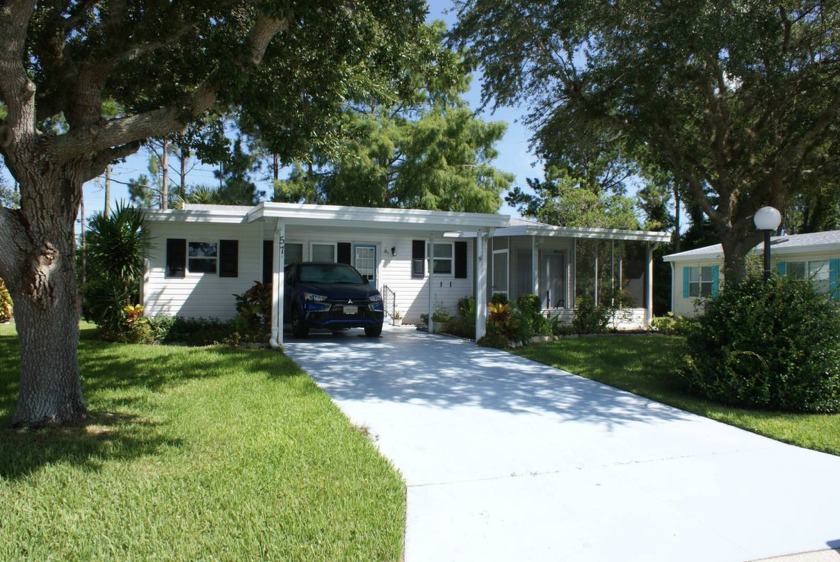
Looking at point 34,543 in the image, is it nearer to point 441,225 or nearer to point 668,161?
point 441,225

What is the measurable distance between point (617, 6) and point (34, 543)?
11.2m

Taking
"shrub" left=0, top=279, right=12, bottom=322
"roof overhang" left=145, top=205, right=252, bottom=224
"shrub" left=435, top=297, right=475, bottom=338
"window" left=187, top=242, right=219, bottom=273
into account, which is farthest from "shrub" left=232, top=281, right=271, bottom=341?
"shrub" left=0, top=279, right=12, bottom=322

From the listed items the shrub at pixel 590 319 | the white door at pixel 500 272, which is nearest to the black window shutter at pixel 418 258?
the white door at pixel 500 272

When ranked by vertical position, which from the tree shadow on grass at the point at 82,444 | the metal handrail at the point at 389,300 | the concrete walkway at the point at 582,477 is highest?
the metal handrail at the point at 389,300

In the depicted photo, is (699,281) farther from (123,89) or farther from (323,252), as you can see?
(123,89)

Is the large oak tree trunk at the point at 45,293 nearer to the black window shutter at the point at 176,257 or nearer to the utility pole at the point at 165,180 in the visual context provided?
the black window shutter at the point at 176,257

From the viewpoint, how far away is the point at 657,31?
32.7 ft

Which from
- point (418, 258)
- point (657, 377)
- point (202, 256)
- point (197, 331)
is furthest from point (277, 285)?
point (657, 377)

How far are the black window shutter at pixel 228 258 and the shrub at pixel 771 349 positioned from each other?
10.1 meters

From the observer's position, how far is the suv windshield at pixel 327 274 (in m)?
12.8

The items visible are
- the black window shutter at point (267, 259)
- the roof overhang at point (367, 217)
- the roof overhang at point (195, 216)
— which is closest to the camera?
the roof overhang at point (367, 217)

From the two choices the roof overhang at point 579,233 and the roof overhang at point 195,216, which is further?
the roof overhang at point 579,233

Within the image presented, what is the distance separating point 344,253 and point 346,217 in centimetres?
473

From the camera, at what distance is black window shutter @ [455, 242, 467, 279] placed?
1681 cm
